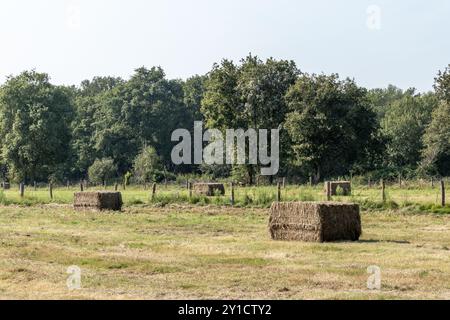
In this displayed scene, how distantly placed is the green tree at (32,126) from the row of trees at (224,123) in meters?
0.14

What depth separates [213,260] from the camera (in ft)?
56.6

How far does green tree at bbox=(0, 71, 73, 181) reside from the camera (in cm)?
9381

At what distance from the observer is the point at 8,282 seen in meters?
14.0

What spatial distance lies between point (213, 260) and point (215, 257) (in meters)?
0.58

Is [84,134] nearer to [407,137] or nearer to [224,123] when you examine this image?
[224,123]

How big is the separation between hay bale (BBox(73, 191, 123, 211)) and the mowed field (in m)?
5.91

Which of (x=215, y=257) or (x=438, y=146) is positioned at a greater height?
(x=438, y=146)

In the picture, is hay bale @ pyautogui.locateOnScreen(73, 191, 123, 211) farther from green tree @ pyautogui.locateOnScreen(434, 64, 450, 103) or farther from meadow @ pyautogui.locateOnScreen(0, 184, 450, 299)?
green tree @ pyautogui.locateOnScreen(434, 64, 450, 103)

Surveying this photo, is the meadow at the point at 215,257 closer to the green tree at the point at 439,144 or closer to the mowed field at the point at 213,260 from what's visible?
the mowed field at the point at 213,260

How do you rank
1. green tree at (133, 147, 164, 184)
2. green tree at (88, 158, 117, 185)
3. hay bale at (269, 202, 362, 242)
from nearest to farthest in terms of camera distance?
hay bale at (269, 202, 362, 242) → green tree at (133, 147, 164, 184) → green tree at (88, 158, 117, 185)

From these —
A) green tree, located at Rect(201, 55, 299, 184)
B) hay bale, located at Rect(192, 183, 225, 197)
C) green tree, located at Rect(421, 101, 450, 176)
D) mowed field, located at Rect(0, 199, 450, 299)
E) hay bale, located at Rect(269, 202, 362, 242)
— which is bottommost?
mowed field, located at Rect(0, 199, 450, 299)

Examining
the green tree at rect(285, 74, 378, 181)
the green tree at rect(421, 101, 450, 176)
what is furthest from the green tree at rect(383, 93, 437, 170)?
the green tree at rect(285, 74, 378, 181)

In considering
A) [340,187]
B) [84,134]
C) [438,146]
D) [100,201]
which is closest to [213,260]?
[100,201]
